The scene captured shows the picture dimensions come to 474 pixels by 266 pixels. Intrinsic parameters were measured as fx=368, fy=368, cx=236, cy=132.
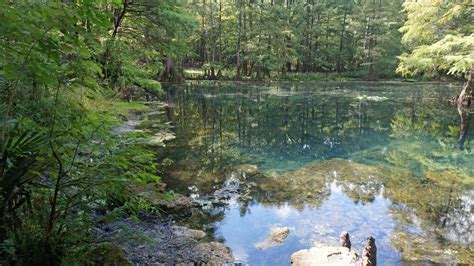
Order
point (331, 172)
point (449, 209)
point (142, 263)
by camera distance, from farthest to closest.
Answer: point (331, 172)
point (449, 209)
point (142, 263)

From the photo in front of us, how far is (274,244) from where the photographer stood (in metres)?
5.23

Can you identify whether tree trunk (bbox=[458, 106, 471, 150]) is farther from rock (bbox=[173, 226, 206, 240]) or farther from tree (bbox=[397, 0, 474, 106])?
rock (bbox=[173, 226, 206, 240])

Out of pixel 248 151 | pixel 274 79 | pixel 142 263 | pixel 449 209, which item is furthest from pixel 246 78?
pixel 142 263

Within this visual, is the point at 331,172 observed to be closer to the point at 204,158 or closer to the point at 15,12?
the point at 204,158

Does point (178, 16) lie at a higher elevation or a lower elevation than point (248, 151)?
higher

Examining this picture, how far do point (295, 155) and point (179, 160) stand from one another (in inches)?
131

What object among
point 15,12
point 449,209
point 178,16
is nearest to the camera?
point 15,12

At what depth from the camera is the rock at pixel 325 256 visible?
441cm

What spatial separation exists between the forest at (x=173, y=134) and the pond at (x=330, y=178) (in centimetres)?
7

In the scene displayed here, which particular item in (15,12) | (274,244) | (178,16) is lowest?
(274,244)

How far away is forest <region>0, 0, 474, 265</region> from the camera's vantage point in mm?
2768

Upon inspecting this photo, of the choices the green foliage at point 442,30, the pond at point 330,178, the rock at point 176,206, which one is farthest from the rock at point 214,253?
the green foliage at point 442,30

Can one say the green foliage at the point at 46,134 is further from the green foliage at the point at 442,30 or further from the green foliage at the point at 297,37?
the green foliage at the point at 297,37

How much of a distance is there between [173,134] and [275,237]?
7150 millimetres
